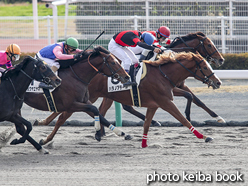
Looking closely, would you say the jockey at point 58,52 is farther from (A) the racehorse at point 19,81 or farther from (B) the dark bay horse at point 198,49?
(B) the dark bay horse at point 198,49

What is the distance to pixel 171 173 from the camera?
5.17 meters

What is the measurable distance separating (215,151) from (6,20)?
9.99m

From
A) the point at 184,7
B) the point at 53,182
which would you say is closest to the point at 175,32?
the point at 184,7

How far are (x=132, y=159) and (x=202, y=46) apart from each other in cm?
316

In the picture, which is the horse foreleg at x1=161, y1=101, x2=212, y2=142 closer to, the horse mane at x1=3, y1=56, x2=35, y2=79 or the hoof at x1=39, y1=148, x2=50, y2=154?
the hoof at x1=39, y1=148, x2=50, y2=154

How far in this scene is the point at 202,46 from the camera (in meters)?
8.30

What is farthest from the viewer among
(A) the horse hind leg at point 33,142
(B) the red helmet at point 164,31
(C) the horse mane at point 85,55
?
(B) the red helmet at point 164,31

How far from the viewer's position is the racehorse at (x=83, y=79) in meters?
6.50

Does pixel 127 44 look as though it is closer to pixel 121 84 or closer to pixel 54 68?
pixel 121 84

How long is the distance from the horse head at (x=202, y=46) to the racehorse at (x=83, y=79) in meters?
2.07

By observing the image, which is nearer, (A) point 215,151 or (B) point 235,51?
(A) point 215,151

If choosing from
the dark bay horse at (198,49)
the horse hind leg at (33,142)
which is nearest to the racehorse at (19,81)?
the horse hind leg at (33,142)

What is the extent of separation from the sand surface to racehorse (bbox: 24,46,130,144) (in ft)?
1.67

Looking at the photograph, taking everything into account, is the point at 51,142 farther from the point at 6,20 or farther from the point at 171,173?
the point at 6,20
